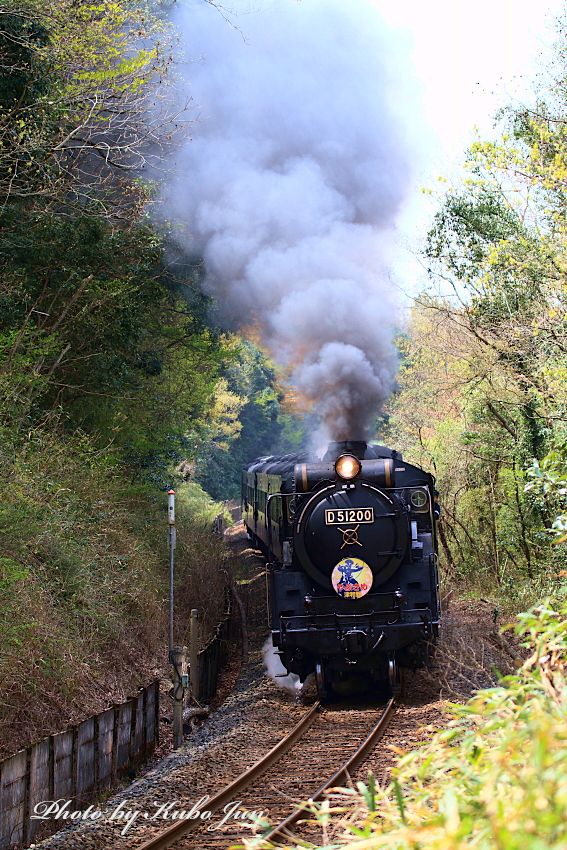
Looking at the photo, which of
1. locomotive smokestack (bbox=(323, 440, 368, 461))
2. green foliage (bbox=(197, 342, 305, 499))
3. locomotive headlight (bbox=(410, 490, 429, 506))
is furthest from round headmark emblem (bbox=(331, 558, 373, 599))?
green foliage (bbox=(197, 342, 305, 499))

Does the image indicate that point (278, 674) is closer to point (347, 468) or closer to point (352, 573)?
point (352, 573)

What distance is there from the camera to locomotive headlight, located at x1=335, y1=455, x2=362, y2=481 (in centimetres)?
1106

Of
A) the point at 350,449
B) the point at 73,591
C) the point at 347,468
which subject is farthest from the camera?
the point at 73,591

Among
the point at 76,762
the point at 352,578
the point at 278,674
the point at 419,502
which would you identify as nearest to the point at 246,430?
the point at 278,674

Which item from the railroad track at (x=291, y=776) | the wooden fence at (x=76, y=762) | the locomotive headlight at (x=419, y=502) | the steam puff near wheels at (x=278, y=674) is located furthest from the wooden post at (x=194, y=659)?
the locomotive headlight at (x=419, y=502)

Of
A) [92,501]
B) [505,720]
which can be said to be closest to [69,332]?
[92,501]

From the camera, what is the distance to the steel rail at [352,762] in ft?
21.1

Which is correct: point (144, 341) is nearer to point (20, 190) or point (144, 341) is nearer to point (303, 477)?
point (20, 190)

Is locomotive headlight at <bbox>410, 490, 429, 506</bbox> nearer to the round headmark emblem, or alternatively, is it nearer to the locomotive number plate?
the locomotive number plate

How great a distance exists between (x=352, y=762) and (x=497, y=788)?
19.0 feet

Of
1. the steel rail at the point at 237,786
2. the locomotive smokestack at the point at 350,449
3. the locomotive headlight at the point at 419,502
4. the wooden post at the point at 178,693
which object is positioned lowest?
the steel rail at the point at 237,786

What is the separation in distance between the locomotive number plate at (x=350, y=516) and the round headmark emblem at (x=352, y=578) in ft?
1.46

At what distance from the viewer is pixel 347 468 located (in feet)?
36.3

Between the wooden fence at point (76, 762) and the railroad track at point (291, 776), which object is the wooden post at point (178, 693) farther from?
the railroad track at point (291, 776)
